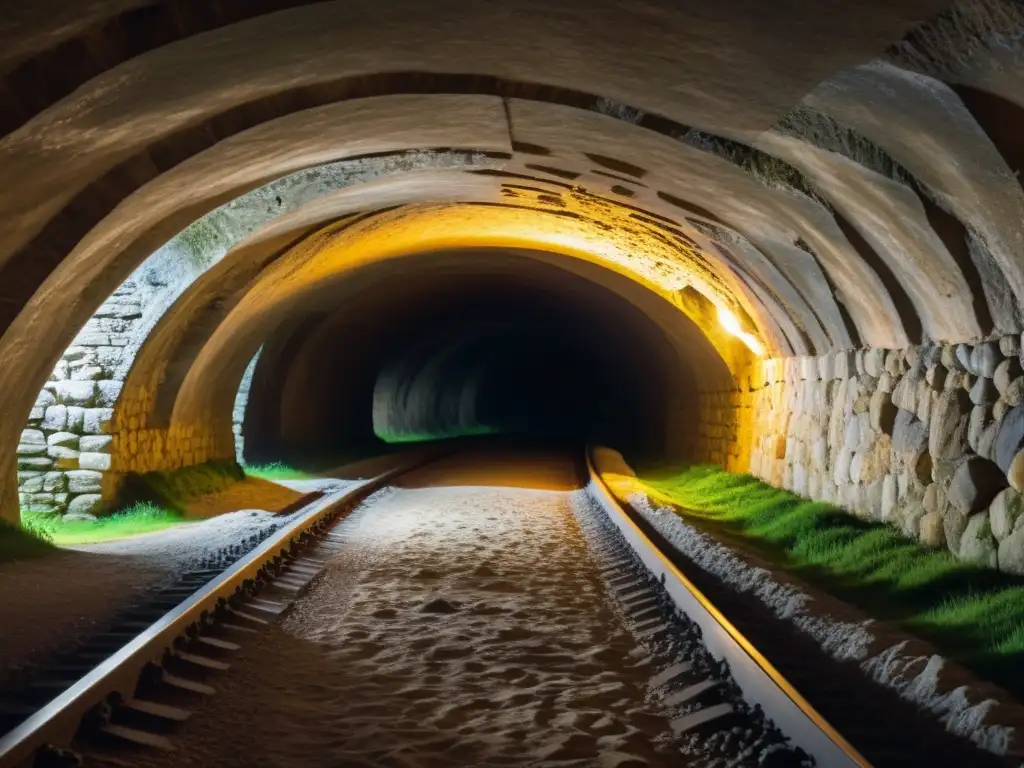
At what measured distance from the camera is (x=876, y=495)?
8.41 meters

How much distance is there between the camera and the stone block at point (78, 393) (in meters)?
10.7

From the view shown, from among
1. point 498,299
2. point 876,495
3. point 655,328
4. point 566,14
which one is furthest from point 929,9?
point 498,299

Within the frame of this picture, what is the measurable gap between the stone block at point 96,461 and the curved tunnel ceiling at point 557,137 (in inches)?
67.9

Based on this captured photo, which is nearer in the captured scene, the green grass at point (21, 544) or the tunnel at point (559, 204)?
the tunnel at point (559, 204)

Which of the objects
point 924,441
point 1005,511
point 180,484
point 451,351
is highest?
point 451,351

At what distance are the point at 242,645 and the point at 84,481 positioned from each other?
5.84 metres

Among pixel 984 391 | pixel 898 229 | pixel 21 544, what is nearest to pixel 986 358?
pixel 984 391

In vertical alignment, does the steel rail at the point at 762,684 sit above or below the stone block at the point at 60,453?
below

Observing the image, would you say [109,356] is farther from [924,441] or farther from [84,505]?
[924,441]

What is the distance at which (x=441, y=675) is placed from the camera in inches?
199

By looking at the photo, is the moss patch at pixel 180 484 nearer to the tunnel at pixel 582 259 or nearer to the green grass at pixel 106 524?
the tunnel at pixel 582 259

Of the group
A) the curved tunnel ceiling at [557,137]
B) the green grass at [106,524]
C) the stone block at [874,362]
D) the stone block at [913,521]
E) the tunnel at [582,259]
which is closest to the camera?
→ the curved tunnel ceiling at [557,137]

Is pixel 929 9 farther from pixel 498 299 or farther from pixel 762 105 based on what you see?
pixel 498 299

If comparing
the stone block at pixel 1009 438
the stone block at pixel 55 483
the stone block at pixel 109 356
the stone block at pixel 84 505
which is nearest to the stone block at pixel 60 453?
the stone block at pixel 55 483
